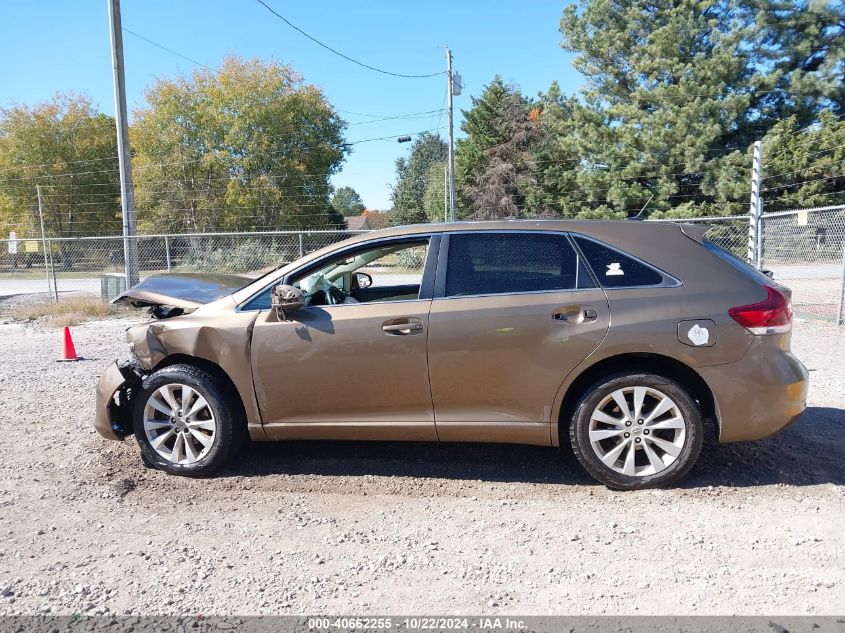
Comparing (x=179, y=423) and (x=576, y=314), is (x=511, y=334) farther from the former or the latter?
(x=179, y=423)

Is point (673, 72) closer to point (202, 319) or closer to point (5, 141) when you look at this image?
point (202, 319)

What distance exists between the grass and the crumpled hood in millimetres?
9101

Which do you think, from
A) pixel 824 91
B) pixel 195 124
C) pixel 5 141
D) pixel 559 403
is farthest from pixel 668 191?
pixel 5 141

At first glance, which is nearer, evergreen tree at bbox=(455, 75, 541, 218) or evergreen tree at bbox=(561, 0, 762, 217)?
evergreen tree at bbox=(561, 0, 762, 217)

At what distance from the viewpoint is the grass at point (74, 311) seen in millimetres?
12734

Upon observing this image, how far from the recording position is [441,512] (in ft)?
11.7

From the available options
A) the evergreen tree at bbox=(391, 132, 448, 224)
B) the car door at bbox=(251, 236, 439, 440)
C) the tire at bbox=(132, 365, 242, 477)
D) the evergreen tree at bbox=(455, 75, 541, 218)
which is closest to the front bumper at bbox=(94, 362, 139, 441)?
the tire at bbox=(132, 365, 242, 477)

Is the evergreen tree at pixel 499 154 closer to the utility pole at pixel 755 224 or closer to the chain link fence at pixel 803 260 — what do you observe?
the chain link fence at pixel 803 260

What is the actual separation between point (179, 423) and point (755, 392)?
12.2ft

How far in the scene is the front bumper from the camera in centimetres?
426

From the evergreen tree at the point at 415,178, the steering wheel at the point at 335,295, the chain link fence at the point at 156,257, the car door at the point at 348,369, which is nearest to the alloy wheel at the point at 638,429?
the car door at the point at 348,369

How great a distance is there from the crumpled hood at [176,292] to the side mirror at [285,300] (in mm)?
597

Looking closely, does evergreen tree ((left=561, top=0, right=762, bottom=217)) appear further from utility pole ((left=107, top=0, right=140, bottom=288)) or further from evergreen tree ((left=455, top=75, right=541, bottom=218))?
utility pole ((left=107, top=0, right=140, bottom=288))

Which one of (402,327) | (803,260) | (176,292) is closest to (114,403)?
(176,292)
